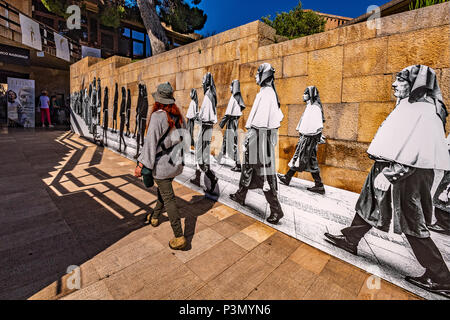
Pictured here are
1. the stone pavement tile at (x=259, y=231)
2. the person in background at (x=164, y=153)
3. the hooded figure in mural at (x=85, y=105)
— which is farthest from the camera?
the hooded figure in mural at (x=85, y=105)

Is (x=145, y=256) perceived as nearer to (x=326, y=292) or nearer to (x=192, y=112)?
(x=326, y=292)

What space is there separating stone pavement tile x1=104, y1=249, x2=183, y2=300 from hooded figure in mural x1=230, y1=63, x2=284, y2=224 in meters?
1.73

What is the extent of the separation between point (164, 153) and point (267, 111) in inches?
75.0

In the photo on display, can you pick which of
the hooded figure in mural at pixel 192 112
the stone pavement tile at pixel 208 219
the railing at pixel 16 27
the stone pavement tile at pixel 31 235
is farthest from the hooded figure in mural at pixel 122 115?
the railing at pixel 16 27

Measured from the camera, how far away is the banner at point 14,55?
1365 cm

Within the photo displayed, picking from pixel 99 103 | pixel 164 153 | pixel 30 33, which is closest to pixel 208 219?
pixel 164 153

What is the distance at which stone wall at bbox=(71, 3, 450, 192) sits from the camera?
2.54 metres

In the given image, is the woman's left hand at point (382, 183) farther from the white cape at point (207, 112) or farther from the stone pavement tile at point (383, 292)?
the white cape at point (207, 112)

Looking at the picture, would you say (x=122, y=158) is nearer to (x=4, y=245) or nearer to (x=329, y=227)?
(x=4, y=245)

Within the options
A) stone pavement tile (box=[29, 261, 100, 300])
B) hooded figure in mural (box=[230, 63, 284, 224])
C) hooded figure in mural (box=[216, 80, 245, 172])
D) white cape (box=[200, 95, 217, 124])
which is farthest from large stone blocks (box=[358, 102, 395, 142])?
stone pavement tile (box=[29, 261, 100, 300])

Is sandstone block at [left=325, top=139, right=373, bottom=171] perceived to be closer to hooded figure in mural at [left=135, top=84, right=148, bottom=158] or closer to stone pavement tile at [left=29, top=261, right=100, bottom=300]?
stone pavement tile at [left=29, top=261, right=100, bottom=300]

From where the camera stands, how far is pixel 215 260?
2.76m

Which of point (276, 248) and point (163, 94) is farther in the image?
point (276, 248)

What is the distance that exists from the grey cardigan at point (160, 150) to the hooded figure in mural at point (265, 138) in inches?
59.4
